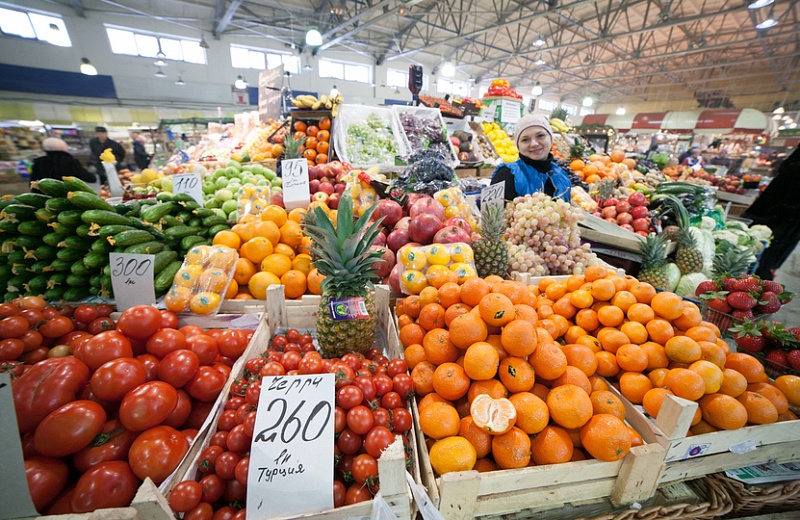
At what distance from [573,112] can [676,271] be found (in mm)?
45405

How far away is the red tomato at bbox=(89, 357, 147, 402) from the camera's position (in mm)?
1101

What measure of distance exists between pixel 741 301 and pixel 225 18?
17940 millimetres

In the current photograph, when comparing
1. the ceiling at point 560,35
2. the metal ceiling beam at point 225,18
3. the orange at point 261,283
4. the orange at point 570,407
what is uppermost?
the ceiling at point 560,35

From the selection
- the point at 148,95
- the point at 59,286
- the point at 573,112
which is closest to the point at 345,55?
the point at 148,95

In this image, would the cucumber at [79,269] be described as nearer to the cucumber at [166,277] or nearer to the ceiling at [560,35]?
the cucumber at [166,277]

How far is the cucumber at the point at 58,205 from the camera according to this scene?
1820 mm

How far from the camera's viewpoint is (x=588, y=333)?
5.51ft

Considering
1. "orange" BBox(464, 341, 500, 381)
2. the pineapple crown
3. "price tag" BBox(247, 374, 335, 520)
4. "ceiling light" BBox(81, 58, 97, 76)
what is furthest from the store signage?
"ceiling light" BBox(81, 58, 97, 76)

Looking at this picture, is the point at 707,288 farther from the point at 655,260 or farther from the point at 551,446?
the point at 551,446

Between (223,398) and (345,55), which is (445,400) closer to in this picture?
(223,398)

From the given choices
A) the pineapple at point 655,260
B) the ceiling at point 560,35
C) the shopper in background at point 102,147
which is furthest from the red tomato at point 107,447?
the ceiling at point 560,35

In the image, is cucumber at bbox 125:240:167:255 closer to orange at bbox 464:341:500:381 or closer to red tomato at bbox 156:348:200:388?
red tomato at bbox 156:348:200:388

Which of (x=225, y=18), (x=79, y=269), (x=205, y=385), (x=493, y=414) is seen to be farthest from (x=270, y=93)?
(x=225, y=18)

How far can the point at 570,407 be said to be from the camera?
1.16 m
